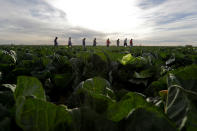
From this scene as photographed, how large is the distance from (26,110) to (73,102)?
50 cm

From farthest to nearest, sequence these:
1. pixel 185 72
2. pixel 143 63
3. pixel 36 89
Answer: pixel 143 63, pixel 185 72, pixel 36 89

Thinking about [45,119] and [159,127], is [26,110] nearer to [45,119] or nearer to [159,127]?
[45,119]

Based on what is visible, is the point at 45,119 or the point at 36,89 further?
the point at 36,89

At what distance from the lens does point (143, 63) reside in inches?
104

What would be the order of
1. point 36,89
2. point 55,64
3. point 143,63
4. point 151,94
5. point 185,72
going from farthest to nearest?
point 55,64
point 143,63
point 151,94
point 185,72
point 36,89

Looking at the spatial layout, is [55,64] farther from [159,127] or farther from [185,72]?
[159,127]

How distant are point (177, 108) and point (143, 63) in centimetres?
171

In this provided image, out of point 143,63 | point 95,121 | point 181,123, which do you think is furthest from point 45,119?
point 143,63

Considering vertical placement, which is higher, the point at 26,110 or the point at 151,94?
the point at 26,110

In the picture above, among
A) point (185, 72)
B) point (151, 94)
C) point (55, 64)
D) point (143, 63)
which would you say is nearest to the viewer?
point (185, 72)

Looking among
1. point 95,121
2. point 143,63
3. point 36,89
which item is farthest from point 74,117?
point 143,63

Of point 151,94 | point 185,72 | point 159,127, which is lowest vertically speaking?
point 151,94

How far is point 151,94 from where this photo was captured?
76.9 inches

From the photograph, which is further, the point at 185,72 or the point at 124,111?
the point at 185,72
